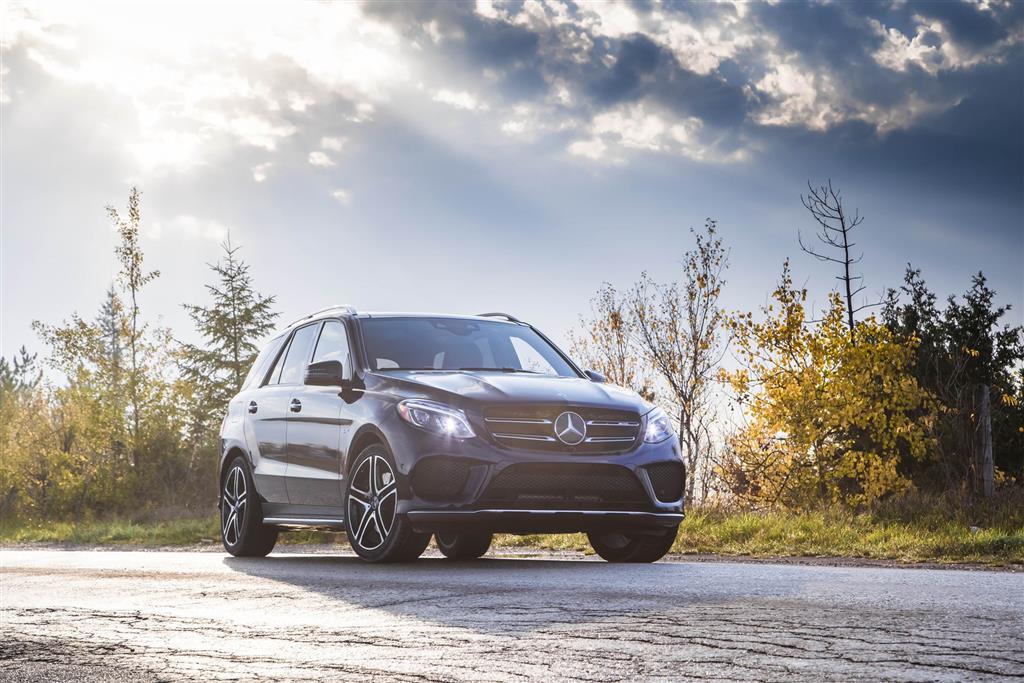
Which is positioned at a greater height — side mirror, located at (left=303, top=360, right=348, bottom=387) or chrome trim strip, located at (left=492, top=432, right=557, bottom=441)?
side mirror, located at (left=303, top=360, right=348, bottom=387)

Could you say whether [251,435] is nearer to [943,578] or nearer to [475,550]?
[475,550]

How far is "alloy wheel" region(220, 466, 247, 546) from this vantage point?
11.0 meters

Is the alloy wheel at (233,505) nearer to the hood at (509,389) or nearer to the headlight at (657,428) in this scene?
the hood at (509,389)

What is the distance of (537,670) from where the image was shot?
14.5ft

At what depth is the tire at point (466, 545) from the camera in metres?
10.3

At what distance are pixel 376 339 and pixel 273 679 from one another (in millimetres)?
5385

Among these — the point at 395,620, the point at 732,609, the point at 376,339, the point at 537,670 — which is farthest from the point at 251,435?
the point at 537,670

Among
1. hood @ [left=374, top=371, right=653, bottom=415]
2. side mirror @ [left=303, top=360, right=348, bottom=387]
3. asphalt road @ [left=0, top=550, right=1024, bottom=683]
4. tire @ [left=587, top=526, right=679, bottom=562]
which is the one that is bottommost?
asphalt road @ [left=0, top=550, right=1024, bottom=683]

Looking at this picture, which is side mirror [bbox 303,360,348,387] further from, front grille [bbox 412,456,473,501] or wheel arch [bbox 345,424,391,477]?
front grille [bbox 412,456,473,501]

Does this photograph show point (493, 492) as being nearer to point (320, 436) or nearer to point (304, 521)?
point (320, 436)

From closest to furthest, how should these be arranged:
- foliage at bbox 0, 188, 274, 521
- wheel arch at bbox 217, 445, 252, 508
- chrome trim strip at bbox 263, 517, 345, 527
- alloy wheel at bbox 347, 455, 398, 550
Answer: alloy wheel at bbox 347, 455, 398, 550
chrome trim strip at bbox 263, 517, 345, 527
wheel arch at bbox 217, 445, 252, 508
foliage at bbox 0, 188, 274, 521

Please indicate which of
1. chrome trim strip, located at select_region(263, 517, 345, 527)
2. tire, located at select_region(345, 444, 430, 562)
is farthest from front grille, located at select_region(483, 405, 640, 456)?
chrome trim strip, located at select_region(263, 517, 345, 527)

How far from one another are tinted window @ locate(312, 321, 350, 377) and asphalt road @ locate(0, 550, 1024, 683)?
6.41 feet

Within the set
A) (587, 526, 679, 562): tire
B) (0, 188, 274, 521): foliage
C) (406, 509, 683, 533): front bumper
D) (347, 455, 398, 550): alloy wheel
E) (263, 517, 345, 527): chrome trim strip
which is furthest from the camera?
(0, 188, 274, 521): foliage
